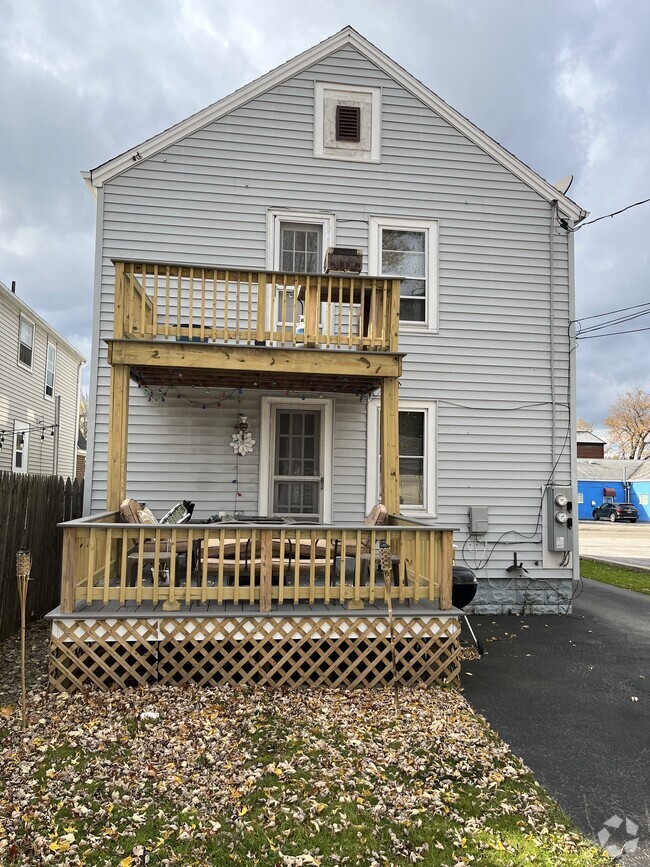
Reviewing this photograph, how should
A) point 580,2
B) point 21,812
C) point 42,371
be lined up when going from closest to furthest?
point 21,812
point 580,2
point 42,371

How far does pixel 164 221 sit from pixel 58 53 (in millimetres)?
16837

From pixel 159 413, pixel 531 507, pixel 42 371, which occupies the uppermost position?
pixel 42 371

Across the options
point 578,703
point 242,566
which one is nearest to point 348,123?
point 242,566

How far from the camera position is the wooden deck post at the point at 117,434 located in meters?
5.65

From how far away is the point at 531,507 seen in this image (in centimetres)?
841

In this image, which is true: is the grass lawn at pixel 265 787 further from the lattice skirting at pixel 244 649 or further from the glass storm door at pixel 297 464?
the glass storm door at pixel 297 464

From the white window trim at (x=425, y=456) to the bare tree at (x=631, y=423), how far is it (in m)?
55.5

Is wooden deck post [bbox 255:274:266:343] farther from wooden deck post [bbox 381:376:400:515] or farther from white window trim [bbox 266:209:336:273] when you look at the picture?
white window trim [bbox 266:209:336:273]

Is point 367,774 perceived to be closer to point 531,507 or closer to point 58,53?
point 531,507

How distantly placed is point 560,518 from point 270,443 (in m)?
4.42

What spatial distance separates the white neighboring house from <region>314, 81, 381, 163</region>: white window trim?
21 mm

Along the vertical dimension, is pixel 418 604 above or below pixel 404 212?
below

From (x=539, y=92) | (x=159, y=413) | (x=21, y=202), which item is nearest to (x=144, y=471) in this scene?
(x=159, y=413)

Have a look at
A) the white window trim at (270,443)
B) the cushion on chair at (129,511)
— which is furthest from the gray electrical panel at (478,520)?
the cushion on chair at (129,511)
